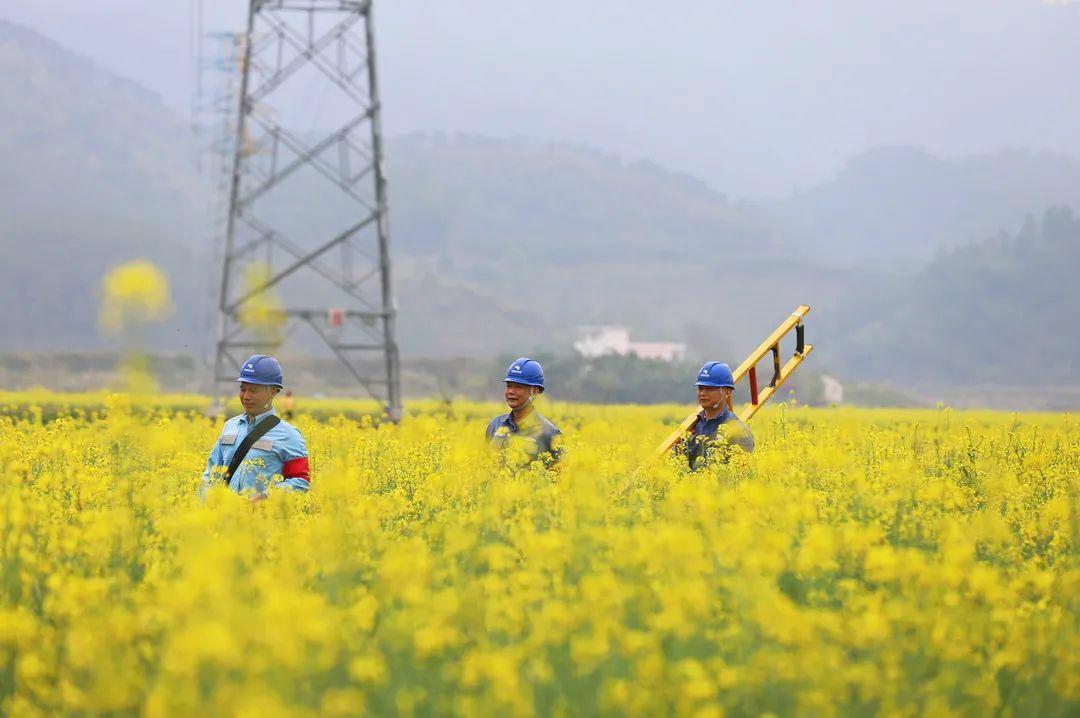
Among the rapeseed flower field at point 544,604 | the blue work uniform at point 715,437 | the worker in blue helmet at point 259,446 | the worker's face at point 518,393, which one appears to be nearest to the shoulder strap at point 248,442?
the worker in blue helmet at point 259,446

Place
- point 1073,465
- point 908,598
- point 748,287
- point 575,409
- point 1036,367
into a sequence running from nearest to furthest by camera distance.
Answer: point 908,598, point 1073,465, point 575,409, point 1036,367, point 748,287

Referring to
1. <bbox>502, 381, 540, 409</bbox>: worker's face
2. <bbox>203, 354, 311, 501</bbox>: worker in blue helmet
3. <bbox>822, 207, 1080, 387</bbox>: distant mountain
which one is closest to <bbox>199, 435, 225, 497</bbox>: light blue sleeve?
<bbox>203, 354, 311, 501</bbox>: worker in blue helmet

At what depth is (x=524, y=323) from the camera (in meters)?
152

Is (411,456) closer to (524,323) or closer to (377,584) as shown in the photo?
(377,584)

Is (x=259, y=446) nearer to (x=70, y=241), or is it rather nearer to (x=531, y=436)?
(x=531, y=436)

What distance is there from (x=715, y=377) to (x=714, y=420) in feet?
0.95

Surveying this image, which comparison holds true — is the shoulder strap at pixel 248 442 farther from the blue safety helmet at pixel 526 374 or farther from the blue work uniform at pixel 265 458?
the blue safety helmet at pixel 526 374

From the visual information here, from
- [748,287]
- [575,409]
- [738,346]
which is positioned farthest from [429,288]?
[575,409]

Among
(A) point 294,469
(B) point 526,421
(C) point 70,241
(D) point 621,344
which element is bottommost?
(A) point 294,469

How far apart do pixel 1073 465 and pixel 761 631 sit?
511cm

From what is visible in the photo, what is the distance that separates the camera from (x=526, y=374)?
8227mm

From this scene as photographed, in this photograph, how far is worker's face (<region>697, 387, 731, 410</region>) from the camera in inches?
325

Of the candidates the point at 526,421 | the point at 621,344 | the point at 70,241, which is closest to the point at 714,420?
the point at 526,421

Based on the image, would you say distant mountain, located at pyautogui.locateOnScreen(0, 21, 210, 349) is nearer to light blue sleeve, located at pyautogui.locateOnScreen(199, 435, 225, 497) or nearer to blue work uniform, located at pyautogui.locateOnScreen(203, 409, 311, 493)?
light blue sleeve, located at pyautogui.locateOnScreen(199, 435, 225, 497)
